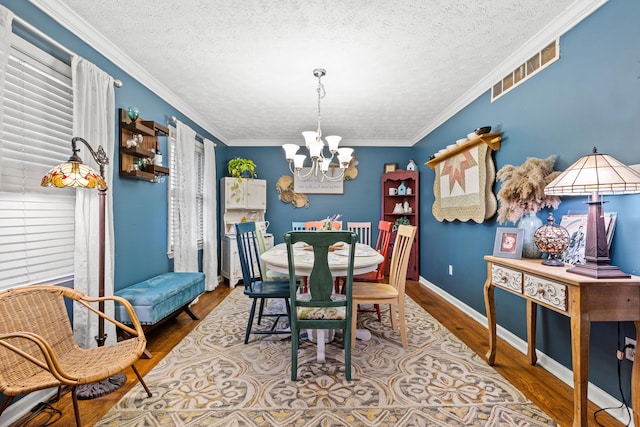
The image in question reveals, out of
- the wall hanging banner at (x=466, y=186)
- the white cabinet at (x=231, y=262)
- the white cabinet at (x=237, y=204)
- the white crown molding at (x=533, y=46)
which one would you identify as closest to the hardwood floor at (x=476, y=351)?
the white cabinet at (x=231, y=262)

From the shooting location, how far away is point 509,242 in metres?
2.08

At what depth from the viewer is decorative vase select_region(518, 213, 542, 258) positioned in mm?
2023

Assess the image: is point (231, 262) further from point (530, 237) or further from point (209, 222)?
point (530, 237)

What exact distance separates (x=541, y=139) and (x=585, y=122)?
15.0 inches

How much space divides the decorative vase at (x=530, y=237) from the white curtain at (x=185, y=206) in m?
3.43

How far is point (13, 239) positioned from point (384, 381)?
2470 millimetres

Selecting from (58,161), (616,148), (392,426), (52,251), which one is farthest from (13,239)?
(616,148)

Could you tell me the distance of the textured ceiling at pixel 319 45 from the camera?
1926mm

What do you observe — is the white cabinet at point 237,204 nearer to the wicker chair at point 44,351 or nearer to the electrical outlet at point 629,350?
the wicker chair at point 44,351

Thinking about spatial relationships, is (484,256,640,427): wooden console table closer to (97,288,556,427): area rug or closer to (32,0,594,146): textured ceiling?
(97,288,556,427): area rug

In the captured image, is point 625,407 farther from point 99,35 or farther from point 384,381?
point 99,35

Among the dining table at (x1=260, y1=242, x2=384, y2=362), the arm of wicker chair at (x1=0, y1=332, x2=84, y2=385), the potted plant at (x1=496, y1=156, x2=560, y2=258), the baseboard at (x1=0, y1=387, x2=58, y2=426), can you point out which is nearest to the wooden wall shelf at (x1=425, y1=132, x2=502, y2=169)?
the potted plant at (x1=496, y1=156, x2=560, y2=258)

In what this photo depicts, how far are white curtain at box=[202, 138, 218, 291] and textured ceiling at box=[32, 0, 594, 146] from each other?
0.88m

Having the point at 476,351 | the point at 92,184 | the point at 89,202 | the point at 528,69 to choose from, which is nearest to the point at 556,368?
the point at 476,351
